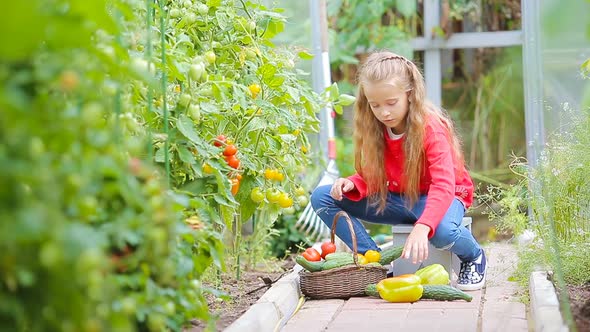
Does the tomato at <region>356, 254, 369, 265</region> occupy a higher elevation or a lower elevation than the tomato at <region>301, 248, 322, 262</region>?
lower

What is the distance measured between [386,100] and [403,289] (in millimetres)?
809

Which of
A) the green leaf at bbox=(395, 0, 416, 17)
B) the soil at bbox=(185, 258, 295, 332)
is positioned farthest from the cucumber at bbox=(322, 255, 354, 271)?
the green leaf at bbox=(395, 0, 416, 17)

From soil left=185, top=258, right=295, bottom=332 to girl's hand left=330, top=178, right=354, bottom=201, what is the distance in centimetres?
39

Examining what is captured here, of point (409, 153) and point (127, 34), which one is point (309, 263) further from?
point (127, 34)

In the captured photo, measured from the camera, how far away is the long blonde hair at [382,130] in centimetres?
385

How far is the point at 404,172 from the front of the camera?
3.96m

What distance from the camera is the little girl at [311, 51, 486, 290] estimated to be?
373 cm

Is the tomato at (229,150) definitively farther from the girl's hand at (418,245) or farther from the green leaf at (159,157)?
the girl's hand at (418,245)

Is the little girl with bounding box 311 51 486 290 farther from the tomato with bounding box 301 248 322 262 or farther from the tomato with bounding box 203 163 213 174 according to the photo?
the tomato with bounding box 203 163 213 174

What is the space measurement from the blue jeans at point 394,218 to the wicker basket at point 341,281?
12.2 inches

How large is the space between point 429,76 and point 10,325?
5.26 metres

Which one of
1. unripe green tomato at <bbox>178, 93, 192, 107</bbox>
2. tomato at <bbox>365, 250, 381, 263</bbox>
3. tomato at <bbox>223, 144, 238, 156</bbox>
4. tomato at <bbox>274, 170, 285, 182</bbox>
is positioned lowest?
tomato at <bbox>365, 250, 381, 263</bbox>

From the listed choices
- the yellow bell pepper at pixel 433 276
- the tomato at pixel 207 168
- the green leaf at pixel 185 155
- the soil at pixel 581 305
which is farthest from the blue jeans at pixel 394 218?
the green leaf at pixel 185 155

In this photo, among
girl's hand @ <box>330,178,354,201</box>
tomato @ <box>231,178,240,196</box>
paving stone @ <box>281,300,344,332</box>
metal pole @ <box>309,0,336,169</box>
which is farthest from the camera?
metal pole @ <box>309,0,336,169</box>
